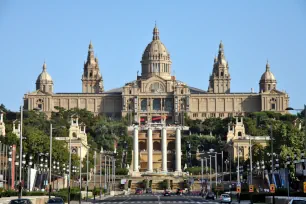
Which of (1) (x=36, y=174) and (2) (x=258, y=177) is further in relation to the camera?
(2) (x=258, y=177)

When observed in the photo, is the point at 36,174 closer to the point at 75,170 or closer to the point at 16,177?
the point at 16,177

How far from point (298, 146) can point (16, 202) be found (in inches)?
2725

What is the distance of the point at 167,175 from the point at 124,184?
79.7 feet

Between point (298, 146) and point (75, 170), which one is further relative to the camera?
point (75, 170)

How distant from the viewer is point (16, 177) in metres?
113

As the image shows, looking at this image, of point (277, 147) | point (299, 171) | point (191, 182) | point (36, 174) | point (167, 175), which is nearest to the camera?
point (299, 171)

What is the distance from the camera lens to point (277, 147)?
142 metres

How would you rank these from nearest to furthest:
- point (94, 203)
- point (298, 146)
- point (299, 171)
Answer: point (299, 171), point (94, 203), point (298, 146)

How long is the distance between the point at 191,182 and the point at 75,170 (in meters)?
33.2

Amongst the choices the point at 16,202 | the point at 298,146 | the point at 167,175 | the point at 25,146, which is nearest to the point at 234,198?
the point at 298,146

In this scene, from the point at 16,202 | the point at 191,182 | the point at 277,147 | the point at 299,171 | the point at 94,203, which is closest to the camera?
the point at 16,202

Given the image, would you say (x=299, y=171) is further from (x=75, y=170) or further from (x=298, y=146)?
(x=75, y=170)

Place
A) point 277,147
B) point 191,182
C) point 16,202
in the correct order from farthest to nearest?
point 191,182, point 277,147, point 16,202

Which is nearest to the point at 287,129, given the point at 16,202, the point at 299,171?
the point at 299,171
